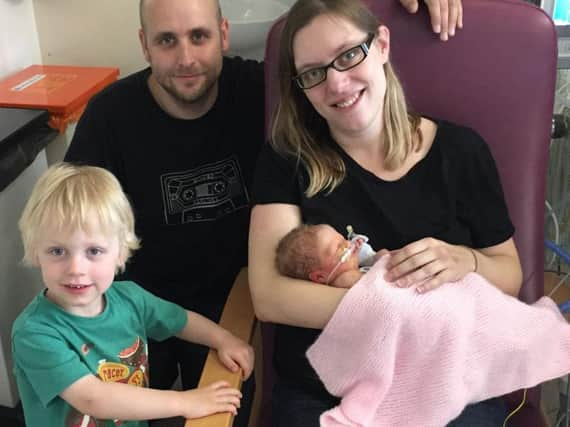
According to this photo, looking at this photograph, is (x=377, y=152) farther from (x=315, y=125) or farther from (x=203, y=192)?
(x=203, y=192)

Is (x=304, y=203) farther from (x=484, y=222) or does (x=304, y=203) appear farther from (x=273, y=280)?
(x=484, y=222)

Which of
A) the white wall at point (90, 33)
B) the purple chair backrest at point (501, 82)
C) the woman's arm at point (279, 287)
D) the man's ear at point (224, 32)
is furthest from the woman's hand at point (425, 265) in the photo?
the white wall at point (90, 33)

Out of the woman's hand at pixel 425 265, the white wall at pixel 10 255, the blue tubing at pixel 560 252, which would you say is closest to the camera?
the woman's hand at pixel 425 265

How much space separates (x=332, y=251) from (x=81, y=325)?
485 millimetres

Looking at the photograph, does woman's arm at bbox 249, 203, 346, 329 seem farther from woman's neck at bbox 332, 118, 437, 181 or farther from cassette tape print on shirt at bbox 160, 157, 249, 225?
cassette tape print on shirt at bbox 160, 157, 249, 225

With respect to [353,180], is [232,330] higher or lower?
lower

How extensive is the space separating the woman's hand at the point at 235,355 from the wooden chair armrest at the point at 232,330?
1cm

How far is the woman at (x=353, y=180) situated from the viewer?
1.28m

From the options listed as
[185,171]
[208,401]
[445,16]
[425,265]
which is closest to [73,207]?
[208,401]

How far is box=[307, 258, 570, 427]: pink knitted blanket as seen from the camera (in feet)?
3.81

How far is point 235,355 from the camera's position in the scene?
4.25 feet

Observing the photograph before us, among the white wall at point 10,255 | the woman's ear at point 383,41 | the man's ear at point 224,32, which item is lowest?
the white wall at point 10,255

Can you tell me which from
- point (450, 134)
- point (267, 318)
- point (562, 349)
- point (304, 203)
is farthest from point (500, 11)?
point (267, 318)

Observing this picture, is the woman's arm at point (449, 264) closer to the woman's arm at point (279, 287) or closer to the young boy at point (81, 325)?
the woman's arm at point (279, 287)
